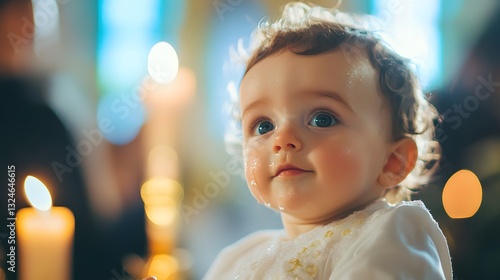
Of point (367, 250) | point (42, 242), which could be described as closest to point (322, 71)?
point (367, 250)

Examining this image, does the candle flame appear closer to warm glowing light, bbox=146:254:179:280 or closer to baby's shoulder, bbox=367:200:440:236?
warm glowing light, bbox=146:254:179:280

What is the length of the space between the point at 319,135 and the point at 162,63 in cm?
69

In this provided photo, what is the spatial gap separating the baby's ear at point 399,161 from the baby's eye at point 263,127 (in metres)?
0.18

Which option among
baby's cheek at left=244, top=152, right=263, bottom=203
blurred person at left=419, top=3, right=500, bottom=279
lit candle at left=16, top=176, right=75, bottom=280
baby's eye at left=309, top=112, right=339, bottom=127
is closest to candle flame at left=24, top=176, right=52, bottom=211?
lit candle at left=16, top=176, right=75, bottom=280

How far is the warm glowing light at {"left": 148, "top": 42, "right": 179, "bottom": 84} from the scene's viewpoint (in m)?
1.40

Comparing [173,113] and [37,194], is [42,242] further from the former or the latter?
[173,113]

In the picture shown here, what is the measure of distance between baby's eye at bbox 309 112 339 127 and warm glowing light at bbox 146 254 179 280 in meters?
0.66

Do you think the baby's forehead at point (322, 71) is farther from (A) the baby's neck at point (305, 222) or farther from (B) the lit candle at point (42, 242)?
(B) the lit candle at point (42, 242)

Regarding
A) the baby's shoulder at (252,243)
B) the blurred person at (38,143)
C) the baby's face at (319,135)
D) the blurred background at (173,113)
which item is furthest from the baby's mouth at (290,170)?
the blurred person at (38,143)

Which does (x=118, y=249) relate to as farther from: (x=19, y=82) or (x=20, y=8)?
(x=20, y=8)

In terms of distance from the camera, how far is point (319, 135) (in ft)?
2.69

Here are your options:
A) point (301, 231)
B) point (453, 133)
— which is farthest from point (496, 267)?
point (301, 231)

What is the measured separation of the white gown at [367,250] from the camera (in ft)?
2.26

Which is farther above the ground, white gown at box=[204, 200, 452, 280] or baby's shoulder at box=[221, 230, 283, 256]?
white gown at box=[204, 200, 452, 280]
